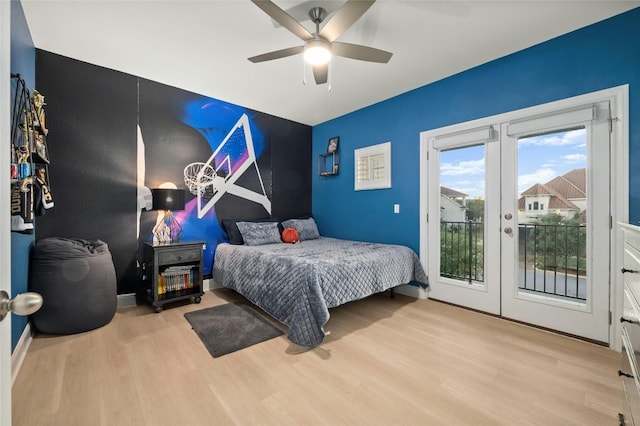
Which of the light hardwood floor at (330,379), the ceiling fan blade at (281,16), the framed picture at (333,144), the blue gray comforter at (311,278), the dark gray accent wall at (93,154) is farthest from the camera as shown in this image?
the framed picture at (333,144)

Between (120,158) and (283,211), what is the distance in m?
2.33

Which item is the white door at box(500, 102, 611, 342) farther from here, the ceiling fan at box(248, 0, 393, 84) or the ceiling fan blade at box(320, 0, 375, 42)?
the ceiling fan blade at box(320, 0, 375, 42)

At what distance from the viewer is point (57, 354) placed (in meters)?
2.10

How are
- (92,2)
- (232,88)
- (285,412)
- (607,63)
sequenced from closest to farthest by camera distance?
1. (285,412)
2. (92,2)
3. (607,63)
4. (232,88)

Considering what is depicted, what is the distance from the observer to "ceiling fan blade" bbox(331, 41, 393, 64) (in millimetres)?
2228

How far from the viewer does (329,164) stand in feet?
16.0

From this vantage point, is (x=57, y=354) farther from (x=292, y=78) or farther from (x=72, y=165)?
(x=292, y=78)

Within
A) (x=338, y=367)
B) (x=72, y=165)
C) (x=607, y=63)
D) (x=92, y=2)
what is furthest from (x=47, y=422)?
(x=607, y=63)

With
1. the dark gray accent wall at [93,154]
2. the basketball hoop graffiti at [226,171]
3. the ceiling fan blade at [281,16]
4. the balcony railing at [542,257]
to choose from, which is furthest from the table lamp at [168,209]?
the balcony railing at [542,257]

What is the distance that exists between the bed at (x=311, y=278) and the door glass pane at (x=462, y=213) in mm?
400

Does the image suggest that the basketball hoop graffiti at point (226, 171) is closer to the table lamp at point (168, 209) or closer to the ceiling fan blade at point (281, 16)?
the table lamp at point (168, 209)

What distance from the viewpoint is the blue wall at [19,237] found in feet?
6.39

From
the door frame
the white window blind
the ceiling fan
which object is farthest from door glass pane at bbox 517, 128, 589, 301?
the ceiling fan
